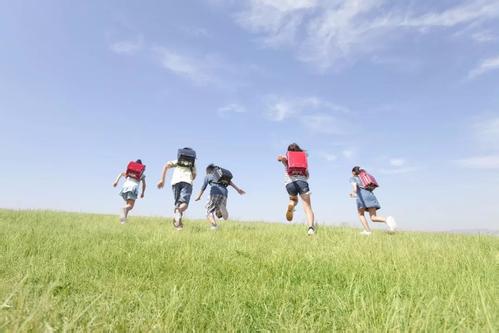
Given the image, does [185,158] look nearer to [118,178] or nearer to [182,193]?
[182,193]

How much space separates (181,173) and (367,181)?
592 cm

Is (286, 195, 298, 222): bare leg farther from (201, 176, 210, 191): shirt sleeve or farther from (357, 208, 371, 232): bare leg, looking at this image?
(201, 176, 210, 191): shirt sleeve

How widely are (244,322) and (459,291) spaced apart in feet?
6.43

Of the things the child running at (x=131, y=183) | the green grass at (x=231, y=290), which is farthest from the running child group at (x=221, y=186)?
the green grass at (x=231, y=290)

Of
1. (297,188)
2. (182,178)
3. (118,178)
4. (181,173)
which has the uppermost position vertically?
(118,178)

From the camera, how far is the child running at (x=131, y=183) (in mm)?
14164

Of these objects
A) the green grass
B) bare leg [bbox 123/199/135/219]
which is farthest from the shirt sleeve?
the green grass

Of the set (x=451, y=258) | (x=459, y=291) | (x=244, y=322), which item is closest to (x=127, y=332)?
(x=244, y=322)

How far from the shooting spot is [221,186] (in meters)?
13.3

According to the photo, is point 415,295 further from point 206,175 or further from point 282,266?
point 206,175

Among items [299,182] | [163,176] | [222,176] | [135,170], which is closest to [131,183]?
[135,170]

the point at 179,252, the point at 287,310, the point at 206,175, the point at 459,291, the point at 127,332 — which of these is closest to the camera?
the point at 127,332

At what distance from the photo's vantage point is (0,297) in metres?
3.00

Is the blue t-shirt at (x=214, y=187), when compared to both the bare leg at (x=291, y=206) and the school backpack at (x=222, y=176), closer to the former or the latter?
the school backpack at (x=222, y=176)
